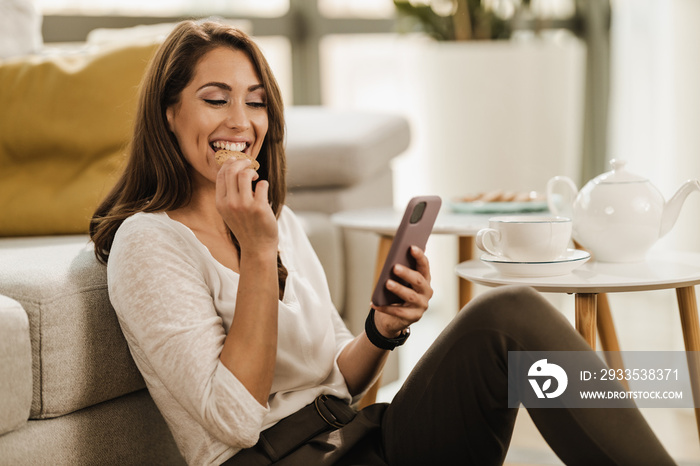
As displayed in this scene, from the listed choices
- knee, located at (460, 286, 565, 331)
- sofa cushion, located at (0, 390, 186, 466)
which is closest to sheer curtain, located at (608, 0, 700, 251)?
knee, located at (460, 286, 565, 331)

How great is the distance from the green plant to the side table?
1732mm

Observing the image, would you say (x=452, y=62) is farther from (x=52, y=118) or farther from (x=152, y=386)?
(x=152, y=386)

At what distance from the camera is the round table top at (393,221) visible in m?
1.45

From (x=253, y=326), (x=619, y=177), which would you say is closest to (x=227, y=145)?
(x=253, y=326)

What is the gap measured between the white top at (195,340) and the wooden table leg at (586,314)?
14.9 inches

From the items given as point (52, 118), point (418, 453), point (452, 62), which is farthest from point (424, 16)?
point (418, 453)

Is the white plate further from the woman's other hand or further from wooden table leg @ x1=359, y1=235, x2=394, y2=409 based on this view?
the woman's other hand

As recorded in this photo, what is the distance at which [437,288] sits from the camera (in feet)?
10.0

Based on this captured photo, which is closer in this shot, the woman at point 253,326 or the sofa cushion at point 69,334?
the woman at point 253,326

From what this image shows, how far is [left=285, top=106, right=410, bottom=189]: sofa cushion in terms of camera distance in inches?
78.1

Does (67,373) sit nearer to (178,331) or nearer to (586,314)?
(178,331)

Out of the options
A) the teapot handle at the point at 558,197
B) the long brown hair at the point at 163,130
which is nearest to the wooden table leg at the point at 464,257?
the teapot handle at the point at 558,197

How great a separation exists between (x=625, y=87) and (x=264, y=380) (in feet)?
9.47

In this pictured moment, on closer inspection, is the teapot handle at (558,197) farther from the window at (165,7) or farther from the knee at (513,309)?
the window at (165,7)
